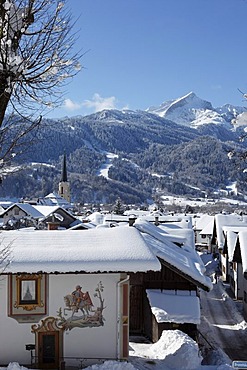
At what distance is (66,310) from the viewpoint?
12.6 m

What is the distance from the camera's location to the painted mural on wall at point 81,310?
495 inches

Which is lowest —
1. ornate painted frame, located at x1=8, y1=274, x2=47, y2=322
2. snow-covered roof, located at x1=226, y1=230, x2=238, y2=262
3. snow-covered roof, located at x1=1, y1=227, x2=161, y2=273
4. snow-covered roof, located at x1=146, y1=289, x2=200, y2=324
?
snow-covered roof, located at x1=146, y1=289, x2=200, y2=324

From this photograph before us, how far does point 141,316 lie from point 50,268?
8.38 m

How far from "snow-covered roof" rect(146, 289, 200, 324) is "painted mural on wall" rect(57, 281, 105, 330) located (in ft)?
13.1

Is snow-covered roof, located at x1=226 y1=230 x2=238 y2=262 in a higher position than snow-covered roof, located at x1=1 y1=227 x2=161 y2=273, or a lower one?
lower

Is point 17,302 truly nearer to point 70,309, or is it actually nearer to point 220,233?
point 70,309

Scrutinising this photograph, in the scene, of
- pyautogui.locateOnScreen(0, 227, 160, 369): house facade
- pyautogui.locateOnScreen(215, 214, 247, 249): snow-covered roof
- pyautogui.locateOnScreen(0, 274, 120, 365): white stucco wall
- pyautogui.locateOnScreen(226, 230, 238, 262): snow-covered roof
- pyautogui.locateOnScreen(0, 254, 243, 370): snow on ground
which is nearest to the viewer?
pyautogui.locateOnScreen(0, 254, 243, 370): snow on ground

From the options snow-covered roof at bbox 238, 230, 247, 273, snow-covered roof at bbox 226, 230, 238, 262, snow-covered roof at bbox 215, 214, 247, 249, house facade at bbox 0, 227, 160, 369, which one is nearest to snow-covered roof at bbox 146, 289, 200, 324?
house facade at bbox 0, 227, 160, 369

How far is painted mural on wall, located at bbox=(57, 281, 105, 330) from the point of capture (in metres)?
12.6

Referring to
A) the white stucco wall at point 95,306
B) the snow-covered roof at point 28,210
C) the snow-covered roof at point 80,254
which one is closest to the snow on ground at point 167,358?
the white stucco wall at point 95,306

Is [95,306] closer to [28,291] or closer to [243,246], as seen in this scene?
[28,291]

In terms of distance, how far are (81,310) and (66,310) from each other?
0.42m

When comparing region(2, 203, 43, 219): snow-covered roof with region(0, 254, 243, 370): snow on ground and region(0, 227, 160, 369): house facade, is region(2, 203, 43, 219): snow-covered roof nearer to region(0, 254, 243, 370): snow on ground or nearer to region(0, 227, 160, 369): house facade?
region(0, 254, 243, 370): snow on ground

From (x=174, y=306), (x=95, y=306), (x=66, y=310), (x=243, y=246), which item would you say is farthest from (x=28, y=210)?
(x=95, y=306)
